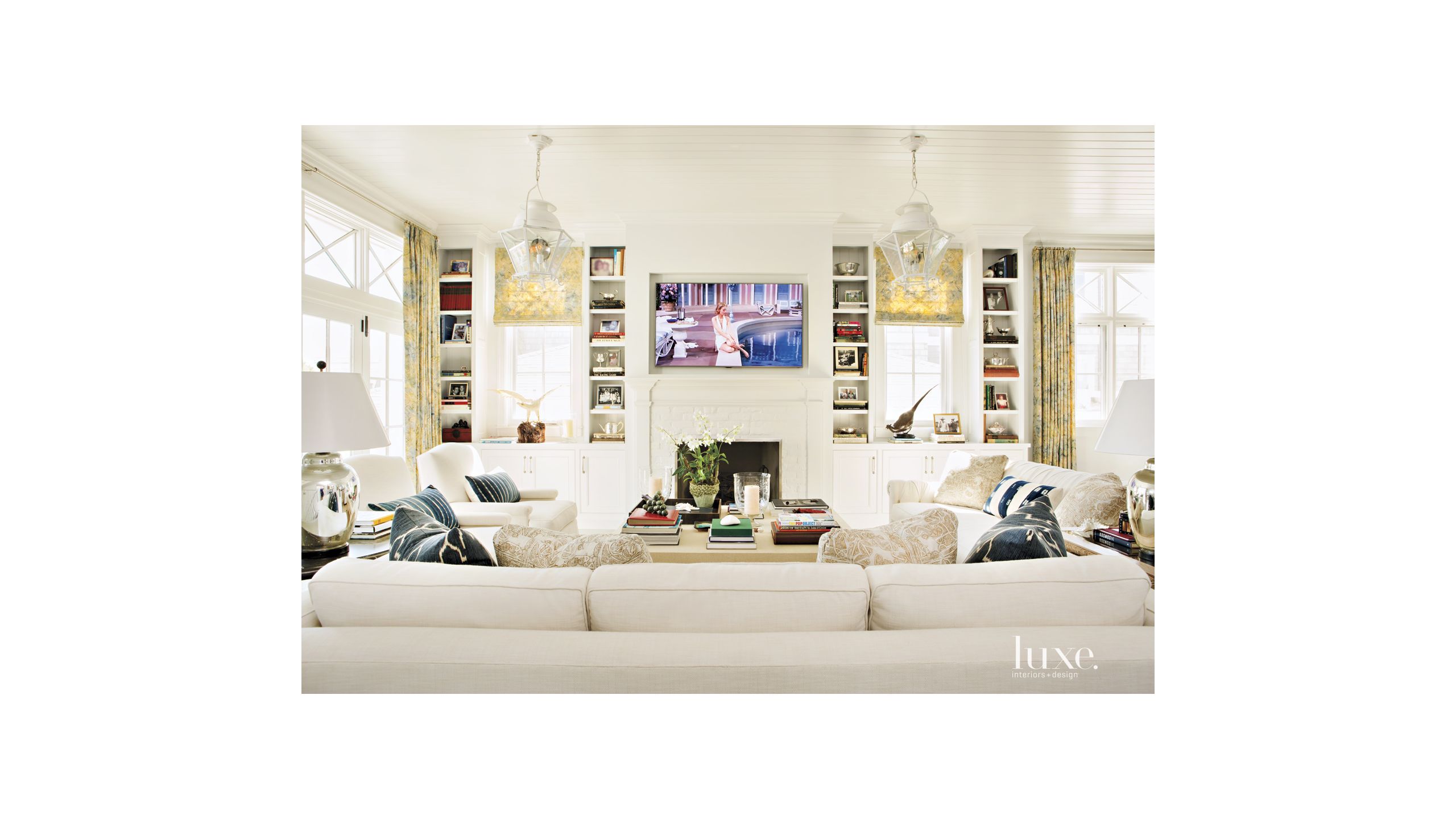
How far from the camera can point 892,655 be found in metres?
1.13

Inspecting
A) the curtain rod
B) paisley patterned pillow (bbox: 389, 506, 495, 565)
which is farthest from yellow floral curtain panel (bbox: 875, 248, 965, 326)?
paisley patterned pillow (bbox: 389, 506, 495, 565)

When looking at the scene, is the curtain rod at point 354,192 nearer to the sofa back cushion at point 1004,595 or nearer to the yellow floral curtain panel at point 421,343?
the yellow floral curtain panel at point 421,343

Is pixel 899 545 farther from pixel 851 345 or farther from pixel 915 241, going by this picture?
pixel 851 345

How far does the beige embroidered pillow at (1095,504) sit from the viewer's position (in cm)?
276

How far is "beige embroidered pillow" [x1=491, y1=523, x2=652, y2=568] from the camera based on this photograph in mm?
1374

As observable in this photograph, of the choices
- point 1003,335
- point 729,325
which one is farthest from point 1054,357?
point 729,325

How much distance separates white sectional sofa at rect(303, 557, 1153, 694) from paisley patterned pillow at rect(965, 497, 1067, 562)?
0.40 ft

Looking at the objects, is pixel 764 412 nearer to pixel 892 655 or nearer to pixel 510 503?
pixel 510 503

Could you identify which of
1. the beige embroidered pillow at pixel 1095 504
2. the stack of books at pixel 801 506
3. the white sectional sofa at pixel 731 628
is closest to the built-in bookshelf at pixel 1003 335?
the beige embroidered pillow at pixel 1095 504

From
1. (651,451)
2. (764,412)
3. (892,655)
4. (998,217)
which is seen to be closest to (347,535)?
(892,655)

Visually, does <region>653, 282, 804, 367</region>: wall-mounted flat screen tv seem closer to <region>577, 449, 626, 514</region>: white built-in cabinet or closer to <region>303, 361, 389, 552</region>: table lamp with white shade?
<region>577, 449, 626, 514</region>: white built-in cabinet

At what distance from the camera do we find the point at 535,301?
5.06m

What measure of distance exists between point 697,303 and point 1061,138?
8.61 feet

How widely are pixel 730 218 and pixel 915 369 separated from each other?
2.10 m
